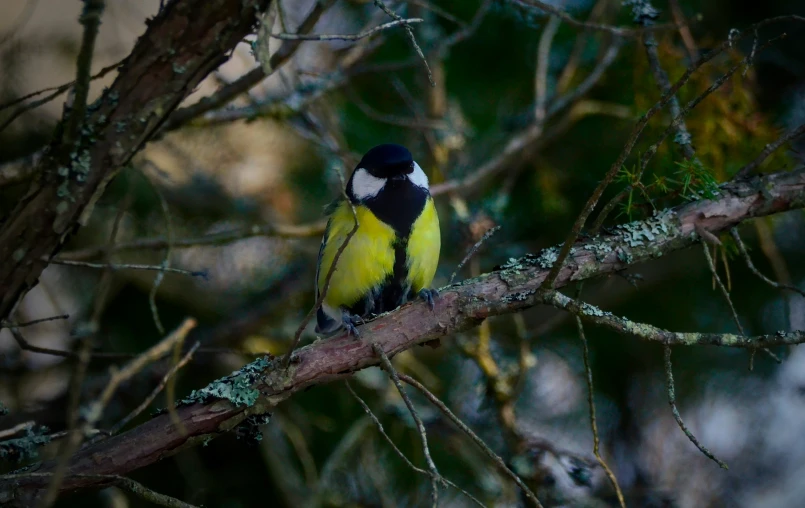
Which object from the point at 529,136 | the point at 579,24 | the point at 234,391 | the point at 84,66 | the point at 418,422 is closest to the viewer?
the point at 84,66

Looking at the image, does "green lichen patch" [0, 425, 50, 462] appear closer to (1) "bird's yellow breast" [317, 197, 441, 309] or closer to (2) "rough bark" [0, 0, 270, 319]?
(2) "rough bark" [0, 0, 270, 319]

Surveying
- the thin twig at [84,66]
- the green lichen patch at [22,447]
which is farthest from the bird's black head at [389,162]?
the green lichen patch at [22,447]

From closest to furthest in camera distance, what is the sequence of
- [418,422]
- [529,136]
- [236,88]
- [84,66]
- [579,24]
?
[84,66]
[418,422]
[579,24]
[236,88]
[529,136]

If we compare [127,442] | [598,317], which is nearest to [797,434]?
[598,317]

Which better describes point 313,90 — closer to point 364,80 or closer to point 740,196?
point 364,80

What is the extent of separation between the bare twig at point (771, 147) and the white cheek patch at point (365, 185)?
114cm

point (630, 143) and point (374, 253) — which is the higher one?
point (374, 253)

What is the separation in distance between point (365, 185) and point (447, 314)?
0.84m

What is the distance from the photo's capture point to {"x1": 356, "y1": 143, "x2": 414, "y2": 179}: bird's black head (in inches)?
99.7

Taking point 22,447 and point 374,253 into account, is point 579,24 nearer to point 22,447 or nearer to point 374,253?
point 374,253

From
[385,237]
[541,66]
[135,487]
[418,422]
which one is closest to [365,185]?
[385,237]

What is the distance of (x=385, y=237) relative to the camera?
2.50 m

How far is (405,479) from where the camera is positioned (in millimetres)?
3080

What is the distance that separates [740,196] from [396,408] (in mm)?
1529
